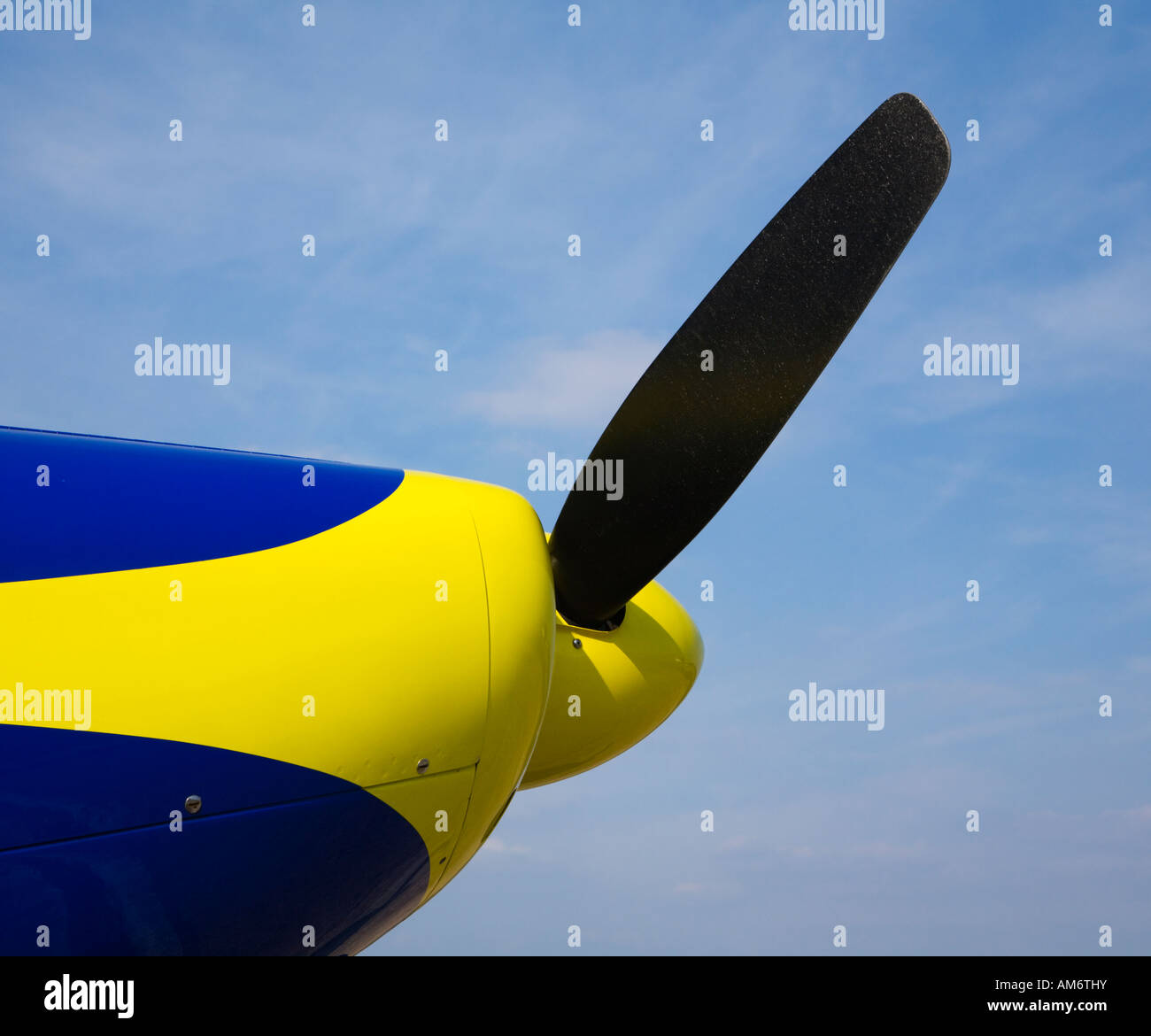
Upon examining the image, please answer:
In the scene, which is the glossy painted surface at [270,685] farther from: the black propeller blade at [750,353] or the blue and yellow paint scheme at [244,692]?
the black propeller blade at [750,353]

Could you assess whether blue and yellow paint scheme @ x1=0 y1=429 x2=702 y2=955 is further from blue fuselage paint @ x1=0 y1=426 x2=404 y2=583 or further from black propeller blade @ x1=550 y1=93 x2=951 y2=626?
black propeller blade @ x1=550 y1=93 x2=951 y2=626

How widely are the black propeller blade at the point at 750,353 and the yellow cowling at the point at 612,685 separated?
0.49 metres

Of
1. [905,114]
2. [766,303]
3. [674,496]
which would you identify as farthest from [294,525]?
[905,114]

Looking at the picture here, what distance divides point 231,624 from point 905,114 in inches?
206

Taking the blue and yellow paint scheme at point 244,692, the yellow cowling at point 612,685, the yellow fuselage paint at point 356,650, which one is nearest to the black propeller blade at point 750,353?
the yellow cowling at point 612,685

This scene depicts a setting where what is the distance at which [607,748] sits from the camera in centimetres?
827

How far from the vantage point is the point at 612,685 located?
8.00 meters

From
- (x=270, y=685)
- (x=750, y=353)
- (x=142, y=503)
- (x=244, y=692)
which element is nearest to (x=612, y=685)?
(x=750, y=353)

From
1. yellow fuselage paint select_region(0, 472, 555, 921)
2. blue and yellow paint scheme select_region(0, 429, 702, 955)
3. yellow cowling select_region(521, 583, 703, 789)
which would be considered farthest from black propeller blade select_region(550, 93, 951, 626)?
blue and yellow paint scheme select_region(0, 429, 702, 955)

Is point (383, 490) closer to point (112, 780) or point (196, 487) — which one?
point (196, 487)

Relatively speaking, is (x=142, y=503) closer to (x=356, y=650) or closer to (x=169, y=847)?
(x=356, y=650)

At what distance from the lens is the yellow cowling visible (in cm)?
788

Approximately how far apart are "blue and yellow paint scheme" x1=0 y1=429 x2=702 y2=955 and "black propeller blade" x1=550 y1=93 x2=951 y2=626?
107 centimetres
